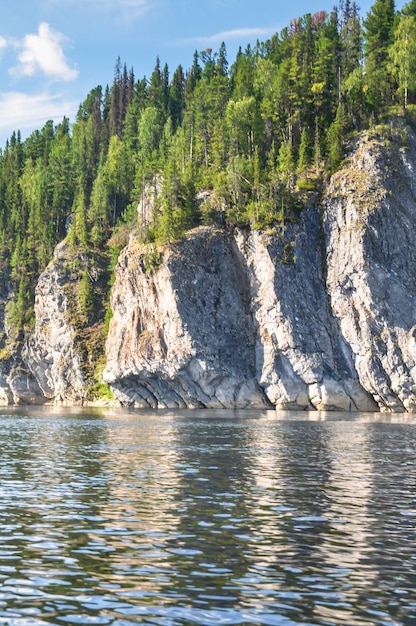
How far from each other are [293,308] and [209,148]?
135ft

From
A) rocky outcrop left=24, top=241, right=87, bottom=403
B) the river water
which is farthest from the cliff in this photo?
the river water

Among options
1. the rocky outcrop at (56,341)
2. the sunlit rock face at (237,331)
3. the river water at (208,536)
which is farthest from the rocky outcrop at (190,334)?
the river water at (208,536)

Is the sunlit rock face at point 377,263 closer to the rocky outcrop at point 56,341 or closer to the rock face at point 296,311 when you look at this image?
the rock face at point 296,311

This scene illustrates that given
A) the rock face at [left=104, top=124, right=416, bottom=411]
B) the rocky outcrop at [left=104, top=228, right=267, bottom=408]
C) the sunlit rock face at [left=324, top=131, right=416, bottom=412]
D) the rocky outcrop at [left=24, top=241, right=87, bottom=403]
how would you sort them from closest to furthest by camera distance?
the sunlit rock face at [left=324, top=131, right=416, bottom=412]
the rock face at [left=104, top=124, right=416, bottom=411]
the rocky outcrop at [left=104, top=228, right=267, bottom=408]
the rocky outcrop at [left=24, top=241, right=87, bottom=403]

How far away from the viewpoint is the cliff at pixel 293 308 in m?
91.4

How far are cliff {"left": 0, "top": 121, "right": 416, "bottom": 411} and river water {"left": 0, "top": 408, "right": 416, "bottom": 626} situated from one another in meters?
47.6

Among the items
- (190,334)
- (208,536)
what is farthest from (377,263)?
(208,536)

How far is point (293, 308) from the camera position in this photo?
3844 inches

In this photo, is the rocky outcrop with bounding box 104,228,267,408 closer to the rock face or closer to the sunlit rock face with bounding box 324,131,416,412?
the rock face

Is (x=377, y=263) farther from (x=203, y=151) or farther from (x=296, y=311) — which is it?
(x=203, y=151)

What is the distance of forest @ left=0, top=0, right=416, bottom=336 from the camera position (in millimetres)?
105688

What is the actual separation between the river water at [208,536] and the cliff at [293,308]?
156ft

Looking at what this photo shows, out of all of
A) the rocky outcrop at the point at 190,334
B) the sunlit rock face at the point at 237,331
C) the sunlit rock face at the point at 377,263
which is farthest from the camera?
the rocky outcrop at the point at 190,334

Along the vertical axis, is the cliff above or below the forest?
below
